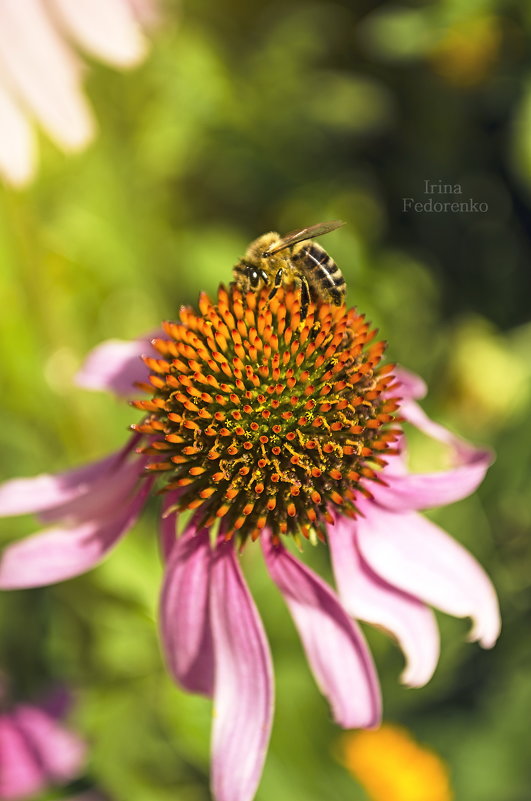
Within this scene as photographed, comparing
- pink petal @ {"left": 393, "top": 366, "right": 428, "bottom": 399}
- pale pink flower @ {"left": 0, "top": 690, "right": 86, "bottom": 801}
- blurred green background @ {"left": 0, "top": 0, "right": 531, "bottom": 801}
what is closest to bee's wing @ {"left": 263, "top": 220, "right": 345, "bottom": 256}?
pink petal @ {"left": 393, "top": 366, "right": 428, "bottom": 399}

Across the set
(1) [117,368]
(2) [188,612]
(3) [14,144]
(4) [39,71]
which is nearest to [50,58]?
(4) [39,71]

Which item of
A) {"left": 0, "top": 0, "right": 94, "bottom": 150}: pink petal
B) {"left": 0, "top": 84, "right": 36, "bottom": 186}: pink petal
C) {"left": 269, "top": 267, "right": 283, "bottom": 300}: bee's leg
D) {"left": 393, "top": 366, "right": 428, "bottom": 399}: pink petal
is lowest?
{"left": 393, "top": 366, "right": 428, "bottom": 399}: pink petal

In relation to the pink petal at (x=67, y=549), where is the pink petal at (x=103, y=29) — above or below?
above

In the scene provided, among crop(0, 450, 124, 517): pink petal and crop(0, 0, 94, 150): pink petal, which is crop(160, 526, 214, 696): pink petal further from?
crop(0, 0, 94, 150): pink petal

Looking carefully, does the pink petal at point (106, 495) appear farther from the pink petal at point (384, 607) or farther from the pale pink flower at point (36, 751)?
the pale pink flower at point (36, 751)

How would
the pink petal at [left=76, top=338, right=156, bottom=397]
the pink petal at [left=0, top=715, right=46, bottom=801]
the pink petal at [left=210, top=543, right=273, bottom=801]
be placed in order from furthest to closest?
1. the pink petal at [left=0, top=715, right=46, bottom=801]
2. the pink petal at [left=76, top=338, right=156, bottom=397]
3. the pink petal at [left=210, top=543, right=273, bottom=801]

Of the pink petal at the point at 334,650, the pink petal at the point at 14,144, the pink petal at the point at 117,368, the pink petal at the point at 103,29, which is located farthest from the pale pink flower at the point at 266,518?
the pink petal at the point at 103,29
